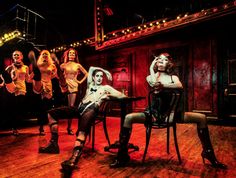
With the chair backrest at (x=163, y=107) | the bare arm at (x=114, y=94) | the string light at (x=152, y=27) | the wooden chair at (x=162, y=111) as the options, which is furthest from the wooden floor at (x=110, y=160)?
the string light at (x=152, y=27)

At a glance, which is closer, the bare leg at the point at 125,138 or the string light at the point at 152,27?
the bare leg at the point at 125,138

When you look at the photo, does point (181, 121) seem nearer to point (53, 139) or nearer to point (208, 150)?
point (208, 150)

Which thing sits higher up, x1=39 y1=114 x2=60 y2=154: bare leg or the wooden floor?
x1=39 y1=114 x2=60 y2=154: bare leg

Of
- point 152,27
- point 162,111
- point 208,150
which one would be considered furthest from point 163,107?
point 152,27

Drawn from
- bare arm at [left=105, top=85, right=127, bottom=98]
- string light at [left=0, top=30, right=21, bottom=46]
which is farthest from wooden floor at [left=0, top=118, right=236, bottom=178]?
string light at [left=0, top=30, right=21, bottom=46]

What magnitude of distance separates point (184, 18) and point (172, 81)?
13.9 ft

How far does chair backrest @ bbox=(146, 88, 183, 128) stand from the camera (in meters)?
2.64

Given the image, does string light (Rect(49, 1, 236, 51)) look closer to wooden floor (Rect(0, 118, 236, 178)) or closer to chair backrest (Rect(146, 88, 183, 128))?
wooden floor (Rect(0, 118, 236, 178))

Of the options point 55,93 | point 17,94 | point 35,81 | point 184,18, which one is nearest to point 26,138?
point 17,94

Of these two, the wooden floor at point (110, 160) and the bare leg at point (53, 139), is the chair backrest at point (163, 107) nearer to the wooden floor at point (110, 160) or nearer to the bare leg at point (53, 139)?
the wooden floor at point (110, 160)

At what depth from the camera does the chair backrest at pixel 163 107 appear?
2643mm

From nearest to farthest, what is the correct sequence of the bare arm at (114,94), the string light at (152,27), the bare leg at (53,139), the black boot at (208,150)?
the black boot at (208,150), the bare arm at (114,94), the bare leg at (53,139), the string light at (152,27)

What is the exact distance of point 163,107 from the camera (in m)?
2.73

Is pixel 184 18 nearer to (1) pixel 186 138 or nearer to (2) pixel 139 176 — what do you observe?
(1) pixel 186 138
